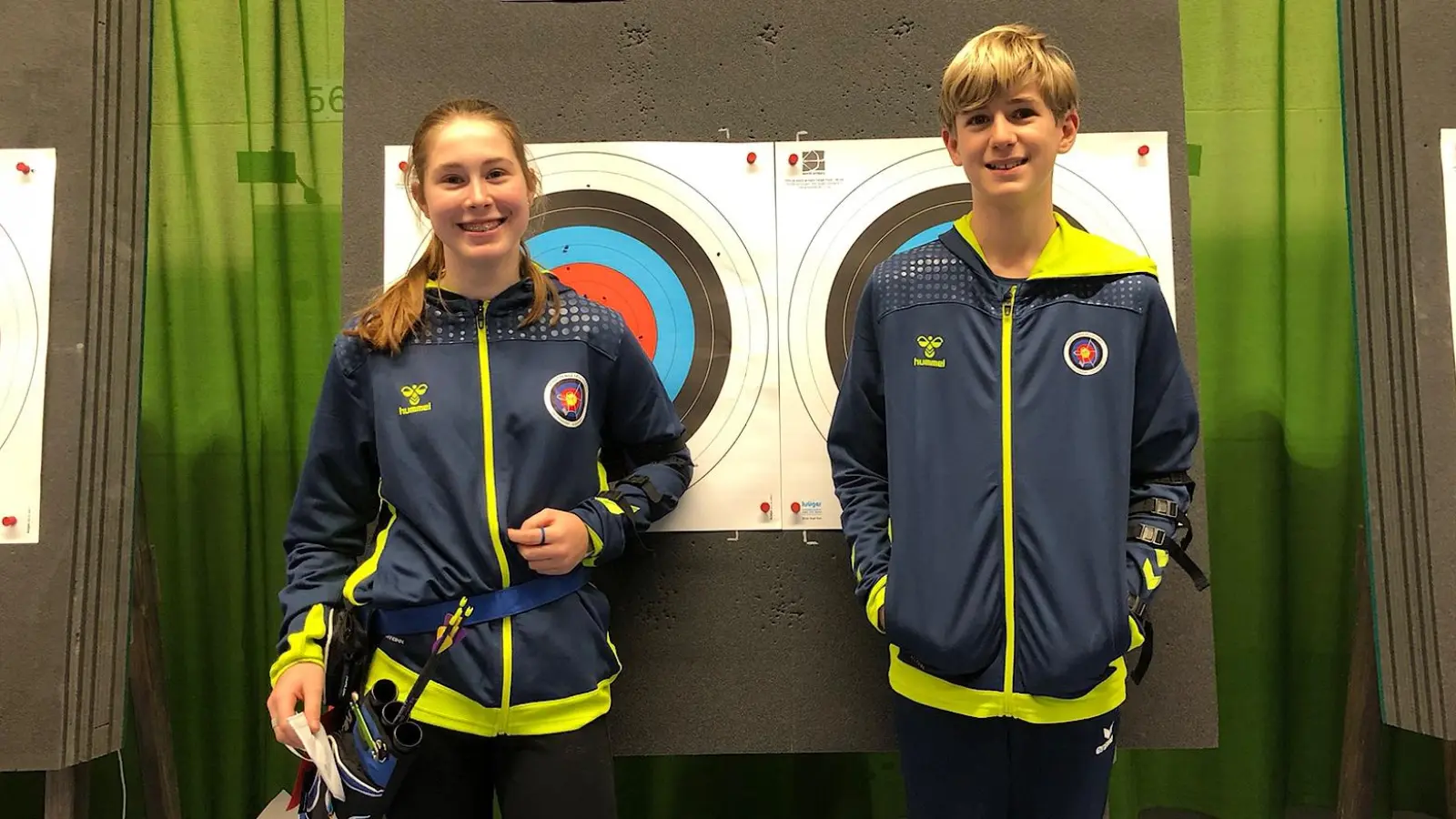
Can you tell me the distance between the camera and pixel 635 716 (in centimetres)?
149

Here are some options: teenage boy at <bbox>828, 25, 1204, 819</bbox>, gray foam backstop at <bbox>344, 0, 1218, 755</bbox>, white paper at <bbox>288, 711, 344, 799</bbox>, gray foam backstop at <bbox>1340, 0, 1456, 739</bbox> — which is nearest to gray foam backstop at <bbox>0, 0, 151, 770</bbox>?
gray foam backstop at <bbox>344, 0, 1218, 755</bbox>

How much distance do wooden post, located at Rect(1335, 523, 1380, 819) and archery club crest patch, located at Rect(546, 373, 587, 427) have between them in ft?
4.35

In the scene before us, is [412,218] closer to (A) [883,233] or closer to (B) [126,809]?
(A) [883,233]

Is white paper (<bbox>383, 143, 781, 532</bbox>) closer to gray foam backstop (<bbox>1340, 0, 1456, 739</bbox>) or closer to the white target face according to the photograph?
gray foam backstop (<bbox>1340, 0, 1456, 739</bbox>)

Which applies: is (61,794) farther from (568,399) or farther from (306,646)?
(568,399)

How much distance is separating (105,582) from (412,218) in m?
0.74

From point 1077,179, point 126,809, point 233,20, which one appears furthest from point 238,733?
point 1077,179

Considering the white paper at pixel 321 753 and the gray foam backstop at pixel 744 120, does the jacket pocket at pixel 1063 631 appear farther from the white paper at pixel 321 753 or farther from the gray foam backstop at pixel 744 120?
the white paper at pixel 321 753

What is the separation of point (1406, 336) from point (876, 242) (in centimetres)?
82

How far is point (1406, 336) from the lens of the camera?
4.66ft

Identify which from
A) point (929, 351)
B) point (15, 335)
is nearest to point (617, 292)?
point (929, 351)

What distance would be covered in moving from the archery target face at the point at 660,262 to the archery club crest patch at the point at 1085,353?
1.82 ft

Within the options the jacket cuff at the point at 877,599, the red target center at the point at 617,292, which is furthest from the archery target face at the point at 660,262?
the jacket cuff at the point at 877,599

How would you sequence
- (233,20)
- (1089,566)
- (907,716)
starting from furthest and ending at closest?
(233,20) → (907,716) → (1089,566)
